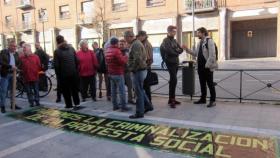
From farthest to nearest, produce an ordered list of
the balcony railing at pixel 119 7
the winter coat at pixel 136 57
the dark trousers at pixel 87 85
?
the balcony railing at pixel 119 7, the dark trousers at pixel 87 85, the winter coat at pixel 136 57

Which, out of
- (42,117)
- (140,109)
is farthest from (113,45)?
(42,117)

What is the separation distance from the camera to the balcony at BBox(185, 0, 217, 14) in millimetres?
25192

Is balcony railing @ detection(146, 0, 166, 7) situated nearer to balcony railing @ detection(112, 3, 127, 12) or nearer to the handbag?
balcony railing @ detection(112, 3, 127, 12)

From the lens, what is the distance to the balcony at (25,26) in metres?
40.1

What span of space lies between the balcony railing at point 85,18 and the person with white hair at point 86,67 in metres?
24.5

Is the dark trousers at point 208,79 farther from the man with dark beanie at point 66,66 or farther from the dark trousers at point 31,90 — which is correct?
the dark trousers at point 31,90

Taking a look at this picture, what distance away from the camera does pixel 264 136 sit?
509 cm

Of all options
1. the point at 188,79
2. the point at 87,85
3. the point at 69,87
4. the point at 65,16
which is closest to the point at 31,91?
the point at 69,87

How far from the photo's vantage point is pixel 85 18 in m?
33.1

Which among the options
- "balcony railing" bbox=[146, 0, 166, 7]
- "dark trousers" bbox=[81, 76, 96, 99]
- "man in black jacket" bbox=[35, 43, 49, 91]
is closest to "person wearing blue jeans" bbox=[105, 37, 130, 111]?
"dark trousers" bbox=[81, 76, 96, 99]

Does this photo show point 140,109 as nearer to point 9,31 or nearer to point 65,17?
point 65,17

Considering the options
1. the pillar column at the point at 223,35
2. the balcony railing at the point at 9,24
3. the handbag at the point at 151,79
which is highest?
the balcony railing at the point at 9,24

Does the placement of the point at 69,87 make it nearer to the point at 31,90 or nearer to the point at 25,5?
the point at 31,90

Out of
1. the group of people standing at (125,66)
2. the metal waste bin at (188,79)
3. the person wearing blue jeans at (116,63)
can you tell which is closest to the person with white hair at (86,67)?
the group of people standing at (125,66)
